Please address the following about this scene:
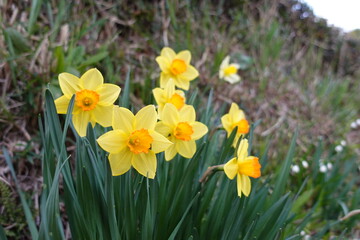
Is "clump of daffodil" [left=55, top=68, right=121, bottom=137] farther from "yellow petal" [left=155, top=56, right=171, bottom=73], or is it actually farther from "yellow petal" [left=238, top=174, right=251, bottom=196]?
"yellow petal" [left=155, top=56, right=171, bottom=73]

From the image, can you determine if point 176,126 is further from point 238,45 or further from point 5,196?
point 238,45

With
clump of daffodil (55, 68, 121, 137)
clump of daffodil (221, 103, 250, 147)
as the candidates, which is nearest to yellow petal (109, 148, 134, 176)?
clump of daffodil (55, 68, 121, 137)

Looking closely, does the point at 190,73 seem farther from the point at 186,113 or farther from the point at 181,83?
the point at 186,113

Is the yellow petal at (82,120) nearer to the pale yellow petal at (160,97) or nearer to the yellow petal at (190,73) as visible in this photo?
the pale yellow petal at (160,97)

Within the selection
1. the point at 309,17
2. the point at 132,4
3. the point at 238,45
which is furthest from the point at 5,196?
the point at 309,17

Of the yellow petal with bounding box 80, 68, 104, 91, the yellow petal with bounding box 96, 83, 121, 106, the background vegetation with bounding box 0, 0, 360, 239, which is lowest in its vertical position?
the background vegetation with bounding box 0, 0, 360, 239

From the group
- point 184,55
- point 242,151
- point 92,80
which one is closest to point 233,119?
point 242,151

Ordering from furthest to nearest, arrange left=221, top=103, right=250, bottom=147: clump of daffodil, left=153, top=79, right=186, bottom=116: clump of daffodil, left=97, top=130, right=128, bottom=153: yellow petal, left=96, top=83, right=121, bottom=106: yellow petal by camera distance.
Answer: left=221, top=103, right=250, bottom=147: clump of daffodil, left=153, top=79, right=186, bottom=116: clump of daffodil, left=96, top=83, right=121, bottom=106: yellow petal, left=97, top=130, right=128, bottom=153: yellow petal

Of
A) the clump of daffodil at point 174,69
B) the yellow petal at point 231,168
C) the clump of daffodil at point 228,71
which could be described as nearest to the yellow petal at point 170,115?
the yellow petal at point 231,168
